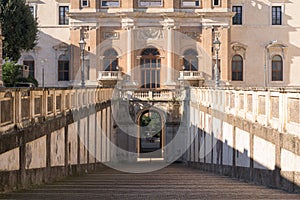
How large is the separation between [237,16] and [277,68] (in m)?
6.57

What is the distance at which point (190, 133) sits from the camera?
134ft

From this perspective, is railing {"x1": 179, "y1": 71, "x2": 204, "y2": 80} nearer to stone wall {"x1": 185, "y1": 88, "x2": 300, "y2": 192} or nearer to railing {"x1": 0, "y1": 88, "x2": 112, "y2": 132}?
stone wall {"x1": 185, "y1": 88, "x2": 300, "y2": 192}

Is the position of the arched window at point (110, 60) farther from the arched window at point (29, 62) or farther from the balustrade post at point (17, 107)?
the balustrade post at point (17, 107)

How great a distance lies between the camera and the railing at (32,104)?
11816 mm

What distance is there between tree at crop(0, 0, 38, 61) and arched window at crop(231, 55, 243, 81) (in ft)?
70.0

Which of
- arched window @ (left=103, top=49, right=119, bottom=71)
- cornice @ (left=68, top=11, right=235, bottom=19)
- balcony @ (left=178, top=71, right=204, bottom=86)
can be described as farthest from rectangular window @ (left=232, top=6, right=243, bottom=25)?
arched window @ (left=103, top=49, right=119, bottom=71)

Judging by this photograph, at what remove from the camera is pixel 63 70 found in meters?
57.2

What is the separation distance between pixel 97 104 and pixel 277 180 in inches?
741

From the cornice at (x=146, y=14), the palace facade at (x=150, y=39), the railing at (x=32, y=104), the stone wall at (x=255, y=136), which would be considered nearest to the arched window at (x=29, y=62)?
the palace facade at (x=150, y=39)

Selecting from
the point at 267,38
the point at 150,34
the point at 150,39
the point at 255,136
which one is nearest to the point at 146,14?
the point at 150,34

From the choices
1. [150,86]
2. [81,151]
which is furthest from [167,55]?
[81,151]

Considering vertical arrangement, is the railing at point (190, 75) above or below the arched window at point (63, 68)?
below

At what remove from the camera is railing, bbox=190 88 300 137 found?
508 inches

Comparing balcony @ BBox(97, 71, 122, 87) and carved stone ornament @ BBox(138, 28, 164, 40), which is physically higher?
carved stone ornament @ BBox(138, 28, 164, 40)
